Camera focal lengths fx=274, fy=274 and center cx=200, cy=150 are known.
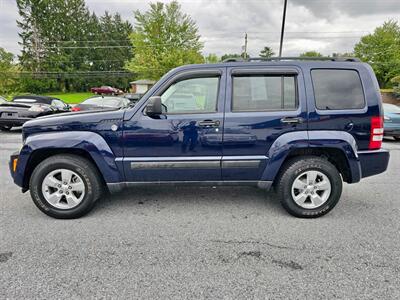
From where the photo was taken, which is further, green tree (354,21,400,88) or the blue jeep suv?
green tree (354,21,400,88)

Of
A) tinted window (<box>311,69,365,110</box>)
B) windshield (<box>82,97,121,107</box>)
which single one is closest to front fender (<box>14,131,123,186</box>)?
tinted window (<box>311,69,365,110</box>)

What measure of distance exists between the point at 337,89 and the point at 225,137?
1550 millimetres

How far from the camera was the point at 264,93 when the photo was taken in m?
3.46

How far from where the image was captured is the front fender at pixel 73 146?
10.9 feet

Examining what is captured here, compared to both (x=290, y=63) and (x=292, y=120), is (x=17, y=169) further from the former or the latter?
(x=290, y=63)

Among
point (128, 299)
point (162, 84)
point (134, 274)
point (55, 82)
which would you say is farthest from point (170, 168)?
point (55, 82)

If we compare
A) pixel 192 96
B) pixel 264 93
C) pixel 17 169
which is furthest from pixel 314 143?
pixel 17 169

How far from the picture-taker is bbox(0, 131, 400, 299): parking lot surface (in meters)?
2.24

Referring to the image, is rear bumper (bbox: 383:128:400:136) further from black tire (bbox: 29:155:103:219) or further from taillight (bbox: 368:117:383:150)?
black tire (bbox: 29:155:103:219)

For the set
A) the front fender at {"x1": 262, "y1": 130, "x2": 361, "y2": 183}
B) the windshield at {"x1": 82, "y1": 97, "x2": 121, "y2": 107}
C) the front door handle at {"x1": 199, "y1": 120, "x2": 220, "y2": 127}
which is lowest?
the front fender at {"x1": 262, "y1": 130, "x2": 361, "y2": 183}

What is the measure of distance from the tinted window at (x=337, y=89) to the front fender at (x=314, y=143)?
355 mm

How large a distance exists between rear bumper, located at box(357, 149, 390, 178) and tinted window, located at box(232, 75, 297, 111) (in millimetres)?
1115

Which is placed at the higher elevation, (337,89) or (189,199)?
(337,89)

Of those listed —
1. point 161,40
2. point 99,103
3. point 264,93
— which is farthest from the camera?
point 161,40
